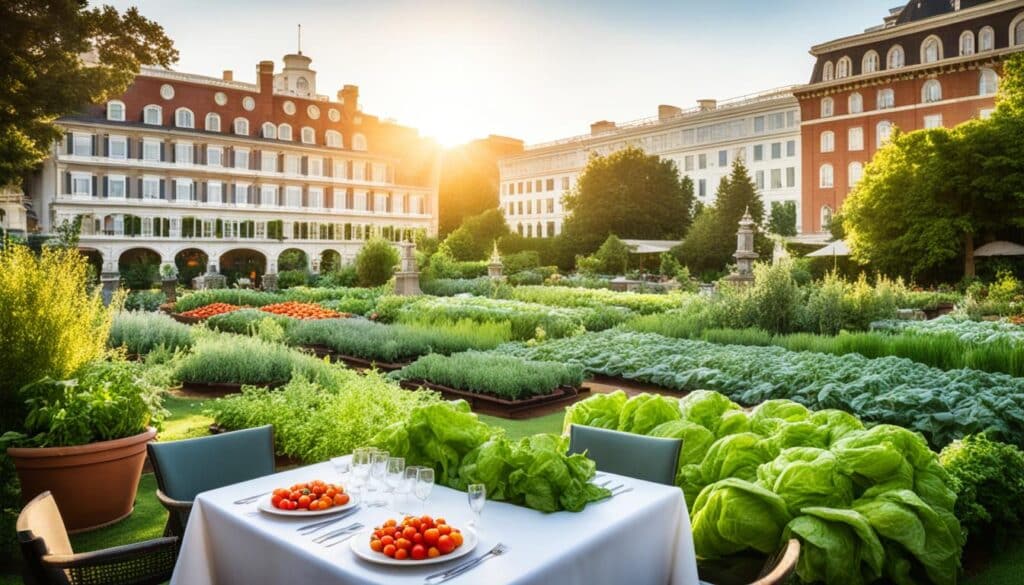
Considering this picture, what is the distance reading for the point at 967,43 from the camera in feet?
143

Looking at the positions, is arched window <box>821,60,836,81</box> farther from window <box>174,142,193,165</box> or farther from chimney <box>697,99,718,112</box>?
window <box>174,142,193,165</box>

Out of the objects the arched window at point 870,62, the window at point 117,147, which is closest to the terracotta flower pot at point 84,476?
the window at point 117,147

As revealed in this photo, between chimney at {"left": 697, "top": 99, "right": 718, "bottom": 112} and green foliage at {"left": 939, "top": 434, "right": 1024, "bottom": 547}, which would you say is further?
chimney at {"left": 697, "top": 99, "right": 718, "bottom": 112}

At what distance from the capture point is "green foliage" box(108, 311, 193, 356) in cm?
1260

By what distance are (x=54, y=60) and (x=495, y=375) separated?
10419 millimetres

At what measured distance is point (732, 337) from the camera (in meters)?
12.6

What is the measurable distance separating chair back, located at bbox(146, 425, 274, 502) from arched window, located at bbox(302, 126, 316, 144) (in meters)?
55.5

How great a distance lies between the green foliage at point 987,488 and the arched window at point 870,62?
49.9 meters

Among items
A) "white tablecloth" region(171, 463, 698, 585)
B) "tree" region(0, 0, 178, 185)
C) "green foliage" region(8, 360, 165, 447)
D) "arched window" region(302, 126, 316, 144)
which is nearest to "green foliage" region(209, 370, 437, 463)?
"green foliage" region(8, 360, 165, 447)

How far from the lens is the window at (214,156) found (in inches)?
2016

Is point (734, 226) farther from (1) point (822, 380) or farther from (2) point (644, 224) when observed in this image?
(1) point (822, 380)

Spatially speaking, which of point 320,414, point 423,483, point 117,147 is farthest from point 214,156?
point 423,483

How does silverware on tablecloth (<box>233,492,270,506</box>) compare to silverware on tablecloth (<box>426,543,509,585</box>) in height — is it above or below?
above

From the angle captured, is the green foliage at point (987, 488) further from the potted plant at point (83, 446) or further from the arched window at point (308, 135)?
the arched window at point (308, 135)
